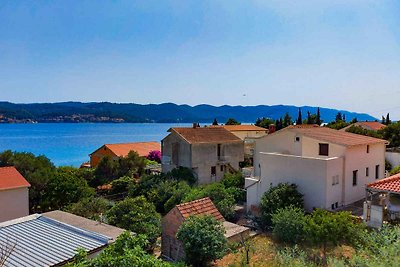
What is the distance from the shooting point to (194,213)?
62.8ft

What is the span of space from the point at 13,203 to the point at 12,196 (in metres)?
0.52

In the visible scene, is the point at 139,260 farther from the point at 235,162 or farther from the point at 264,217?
the point at 235,162

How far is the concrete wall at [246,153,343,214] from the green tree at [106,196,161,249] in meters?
8.38

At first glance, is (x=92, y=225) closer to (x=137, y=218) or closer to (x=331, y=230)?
(x=137, y=218)

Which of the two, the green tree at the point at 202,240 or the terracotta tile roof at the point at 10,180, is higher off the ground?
the terracotta tile roof at the point at 10,180

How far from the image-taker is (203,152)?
38.4 meters

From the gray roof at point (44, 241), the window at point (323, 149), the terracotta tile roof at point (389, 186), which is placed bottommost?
the gray roof at point (44, 241)

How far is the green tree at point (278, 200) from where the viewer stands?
2175 cm

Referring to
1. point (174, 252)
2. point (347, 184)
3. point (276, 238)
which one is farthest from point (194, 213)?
point (347, 184)

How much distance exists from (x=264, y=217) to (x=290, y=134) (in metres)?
9.25

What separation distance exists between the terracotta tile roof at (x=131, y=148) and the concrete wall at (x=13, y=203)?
2406cm

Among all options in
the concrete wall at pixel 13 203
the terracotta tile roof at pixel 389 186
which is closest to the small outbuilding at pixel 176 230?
the terracotta tile roof at pixel 389 186

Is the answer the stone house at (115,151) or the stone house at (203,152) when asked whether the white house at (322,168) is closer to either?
the stone house at (203,152)

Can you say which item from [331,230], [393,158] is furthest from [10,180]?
[393,158]
